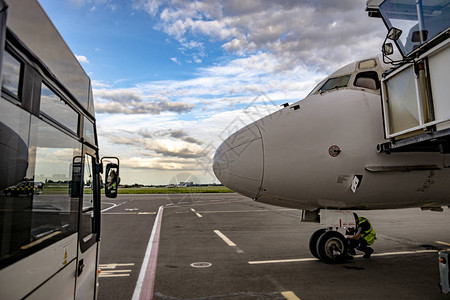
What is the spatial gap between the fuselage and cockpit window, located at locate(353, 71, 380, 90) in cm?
11

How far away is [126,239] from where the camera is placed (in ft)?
33.1

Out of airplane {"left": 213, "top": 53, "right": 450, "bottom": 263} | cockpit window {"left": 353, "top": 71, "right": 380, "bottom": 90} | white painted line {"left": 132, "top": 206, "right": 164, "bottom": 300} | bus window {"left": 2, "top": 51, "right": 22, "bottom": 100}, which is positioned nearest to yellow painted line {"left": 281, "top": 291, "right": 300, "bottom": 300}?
airplane {"left": 213, "top": 53, "right": 450, "bottom": 263}

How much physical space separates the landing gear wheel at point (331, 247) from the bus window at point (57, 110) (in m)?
5.55

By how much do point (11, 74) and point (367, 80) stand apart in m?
6.00

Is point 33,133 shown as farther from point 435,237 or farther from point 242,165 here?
point 435,237

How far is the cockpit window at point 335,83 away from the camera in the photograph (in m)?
6.21

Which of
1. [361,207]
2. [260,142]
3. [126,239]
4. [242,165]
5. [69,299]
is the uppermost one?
[260,142]

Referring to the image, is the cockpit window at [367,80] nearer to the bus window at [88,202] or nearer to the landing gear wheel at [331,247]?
the landing gear wheel at [331,247]

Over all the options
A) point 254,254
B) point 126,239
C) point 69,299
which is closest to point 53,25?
point 69,299

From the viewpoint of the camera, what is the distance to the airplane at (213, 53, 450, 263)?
5531 mm

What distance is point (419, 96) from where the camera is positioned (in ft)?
13.8

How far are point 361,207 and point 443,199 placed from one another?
1671 mm

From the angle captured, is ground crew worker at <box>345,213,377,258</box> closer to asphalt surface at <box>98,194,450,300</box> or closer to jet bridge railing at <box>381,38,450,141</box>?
asphalt surface at <box>98,194,450,300</box>

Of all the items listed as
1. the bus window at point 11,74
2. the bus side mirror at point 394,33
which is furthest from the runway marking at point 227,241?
the bus window at point 11,74
